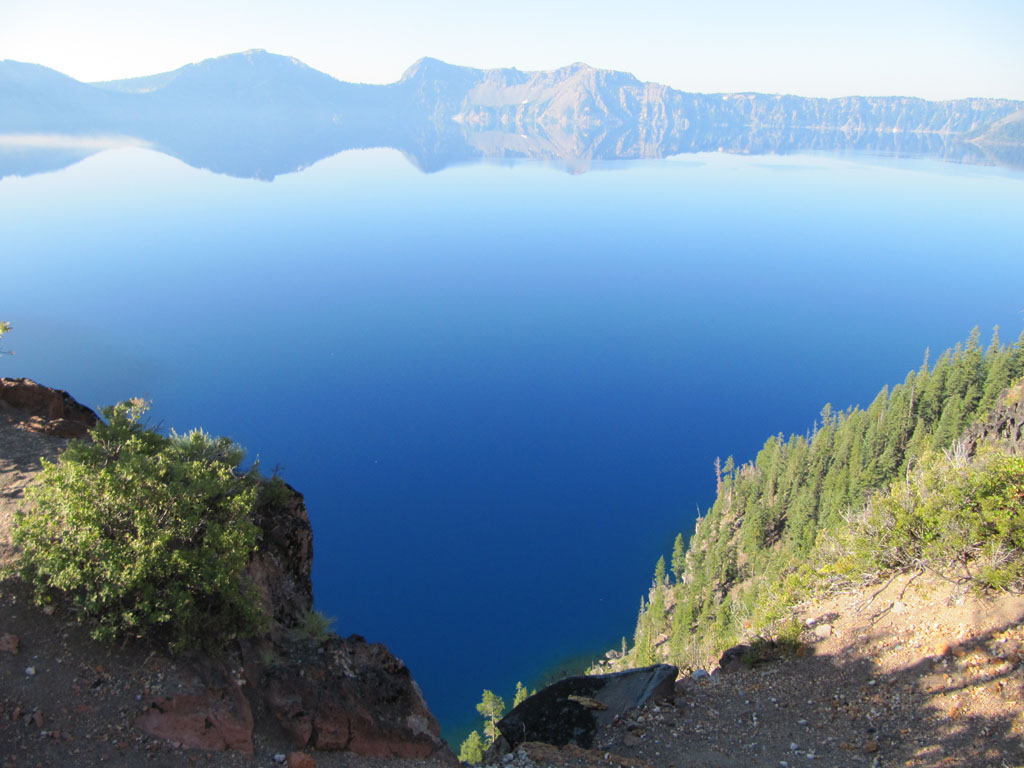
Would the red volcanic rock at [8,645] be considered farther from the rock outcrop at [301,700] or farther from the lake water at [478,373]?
the lake water at [478,373]

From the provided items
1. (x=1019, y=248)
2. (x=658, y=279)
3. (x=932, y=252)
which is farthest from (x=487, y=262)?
(x=1019, y=248)

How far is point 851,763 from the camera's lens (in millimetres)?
10453

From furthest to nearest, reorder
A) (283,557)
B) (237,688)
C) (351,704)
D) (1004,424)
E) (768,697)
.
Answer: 1. (1004,424)
2. (283,557)
3. (768,697)
4. (351,704)
5. (237,688)

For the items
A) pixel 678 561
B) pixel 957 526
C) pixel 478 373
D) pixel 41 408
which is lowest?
pixel 957 526

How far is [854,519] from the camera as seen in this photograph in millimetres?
17875

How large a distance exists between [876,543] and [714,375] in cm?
10901

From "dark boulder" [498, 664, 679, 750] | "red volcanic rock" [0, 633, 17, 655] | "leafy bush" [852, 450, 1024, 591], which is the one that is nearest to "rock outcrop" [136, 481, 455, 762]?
"red volcanic rock" [0, 633, 17, 655]

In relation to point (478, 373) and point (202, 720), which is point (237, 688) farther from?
point (478, 373)

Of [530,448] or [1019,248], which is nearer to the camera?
[530,448]

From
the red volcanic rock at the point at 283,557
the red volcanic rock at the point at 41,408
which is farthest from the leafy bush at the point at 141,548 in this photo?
the red volcanic rock at the point at 41,408

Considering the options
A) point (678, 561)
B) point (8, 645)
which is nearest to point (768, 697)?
point (8, 645)

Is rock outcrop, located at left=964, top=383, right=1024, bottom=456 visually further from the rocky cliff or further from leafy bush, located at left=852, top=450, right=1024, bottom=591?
the rocky cliff

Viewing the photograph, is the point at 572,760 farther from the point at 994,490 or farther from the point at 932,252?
the point at 932,252

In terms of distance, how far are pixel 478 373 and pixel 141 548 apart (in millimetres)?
106337
